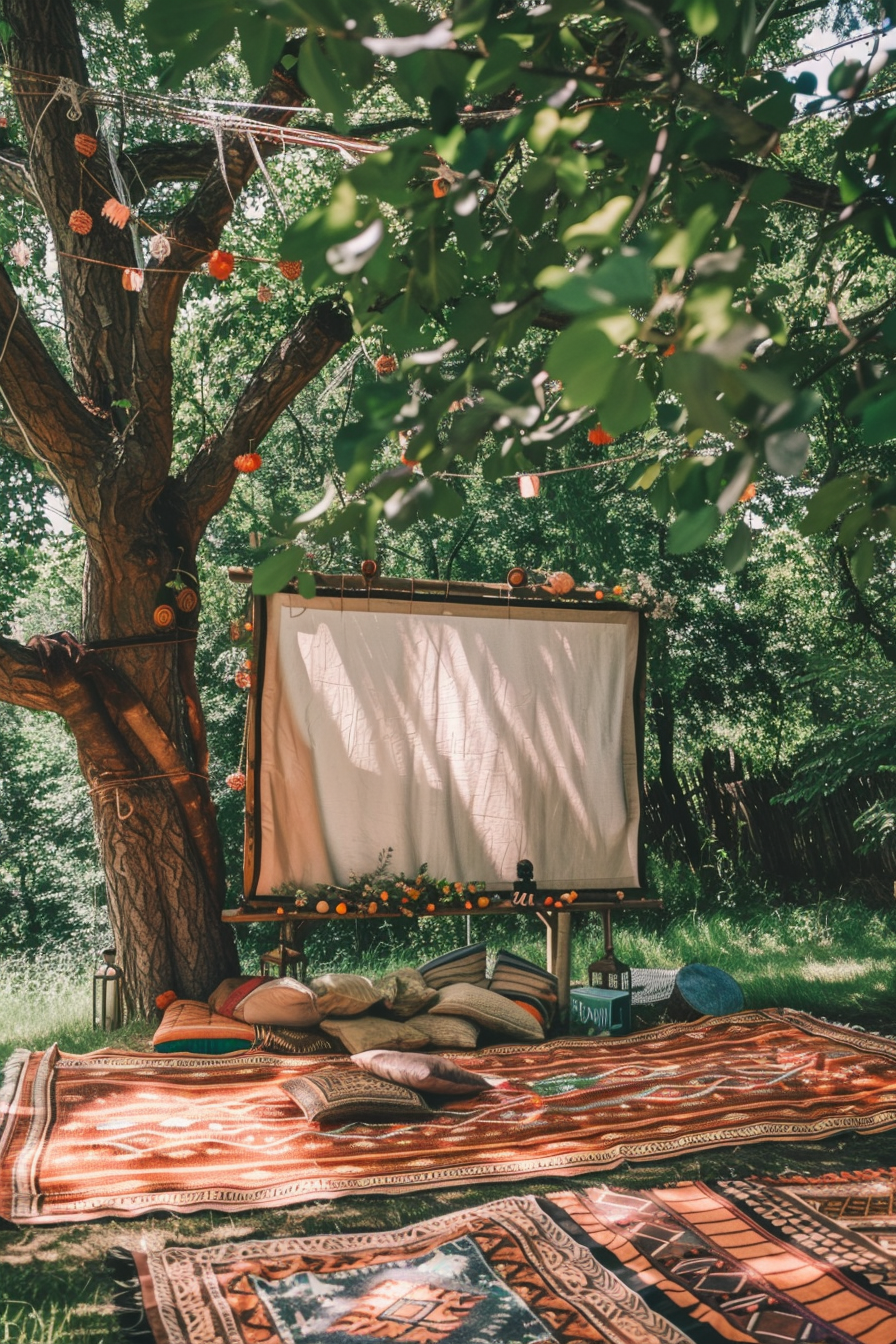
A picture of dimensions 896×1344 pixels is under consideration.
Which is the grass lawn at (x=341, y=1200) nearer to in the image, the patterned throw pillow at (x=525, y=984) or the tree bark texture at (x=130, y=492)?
the tree bark texture at (x=130, y=492)

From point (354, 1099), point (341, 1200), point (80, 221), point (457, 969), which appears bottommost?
point (341, 1200)

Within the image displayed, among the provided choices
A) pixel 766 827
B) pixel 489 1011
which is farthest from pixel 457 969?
pixel 766 827

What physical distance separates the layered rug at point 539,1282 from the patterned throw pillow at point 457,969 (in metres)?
2.62

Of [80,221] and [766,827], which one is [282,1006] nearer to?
[80,221]

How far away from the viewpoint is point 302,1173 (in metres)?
3.37

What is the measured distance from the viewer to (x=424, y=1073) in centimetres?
396

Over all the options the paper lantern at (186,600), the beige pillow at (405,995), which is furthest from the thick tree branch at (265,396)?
the beige pillow at (405,995)

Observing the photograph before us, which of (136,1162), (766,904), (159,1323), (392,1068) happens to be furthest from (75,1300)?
(766,904)

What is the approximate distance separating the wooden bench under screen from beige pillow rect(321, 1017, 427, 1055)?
553 mm

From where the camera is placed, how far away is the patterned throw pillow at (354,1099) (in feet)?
12.4

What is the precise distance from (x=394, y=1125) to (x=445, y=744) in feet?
6.95

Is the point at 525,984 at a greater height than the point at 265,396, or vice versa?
the point at 265,396

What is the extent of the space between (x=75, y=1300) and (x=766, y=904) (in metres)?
8.13

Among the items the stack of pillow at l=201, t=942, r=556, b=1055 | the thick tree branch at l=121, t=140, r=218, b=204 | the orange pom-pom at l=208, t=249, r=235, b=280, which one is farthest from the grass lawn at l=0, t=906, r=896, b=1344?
the thick tree branch at l=121, t=140, r=218, b=204
